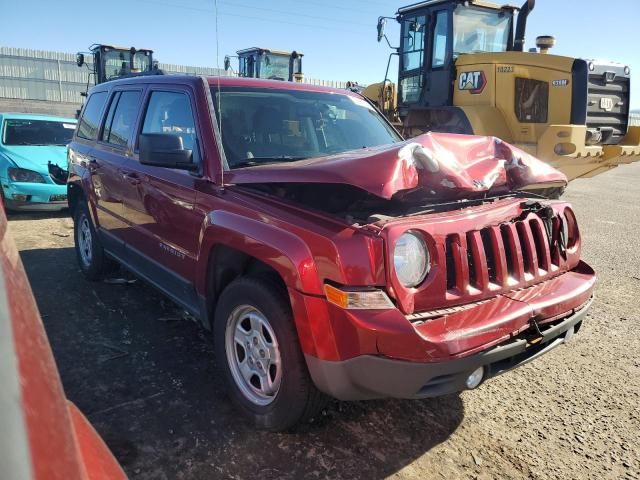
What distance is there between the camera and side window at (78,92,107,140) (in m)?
5.02

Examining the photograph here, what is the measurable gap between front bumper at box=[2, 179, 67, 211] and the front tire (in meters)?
6.32

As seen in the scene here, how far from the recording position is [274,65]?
15922 millimetres

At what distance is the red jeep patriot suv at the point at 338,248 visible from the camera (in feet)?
7.35

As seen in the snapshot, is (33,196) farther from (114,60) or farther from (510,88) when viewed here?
(114,60)

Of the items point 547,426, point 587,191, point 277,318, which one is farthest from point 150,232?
point 587,191

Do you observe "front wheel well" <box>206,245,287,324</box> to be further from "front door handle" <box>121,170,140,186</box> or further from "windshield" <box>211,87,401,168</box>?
"front door handle" <box>121,170,140,186</box>

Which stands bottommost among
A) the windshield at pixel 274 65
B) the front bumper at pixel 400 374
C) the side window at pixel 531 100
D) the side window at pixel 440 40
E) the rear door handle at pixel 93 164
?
the front bumper at pixel 400 374

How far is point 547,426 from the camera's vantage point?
289cm

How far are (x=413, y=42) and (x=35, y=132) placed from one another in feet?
24.0

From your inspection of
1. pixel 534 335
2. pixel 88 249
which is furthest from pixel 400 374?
pixel 88 249

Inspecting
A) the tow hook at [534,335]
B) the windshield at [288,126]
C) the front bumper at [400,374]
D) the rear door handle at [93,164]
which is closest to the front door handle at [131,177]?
the rear door handle at [93,164]

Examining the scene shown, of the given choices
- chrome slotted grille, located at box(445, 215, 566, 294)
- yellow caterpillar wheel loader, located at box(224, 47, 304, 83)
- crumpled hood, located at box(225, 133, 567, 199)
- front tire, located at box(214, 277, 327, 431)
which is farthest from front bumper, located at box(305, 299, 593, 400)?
yellow caterpillar wheel loader, located at box(224, 47, 304, 83)

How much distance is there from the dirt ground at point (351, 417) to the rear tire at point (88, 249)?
0.75 m

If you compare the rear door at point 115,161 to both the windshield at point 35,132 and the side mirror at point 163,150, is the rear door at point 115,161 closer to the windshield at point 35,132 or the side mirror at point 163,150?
the side mirror at point 163,150
